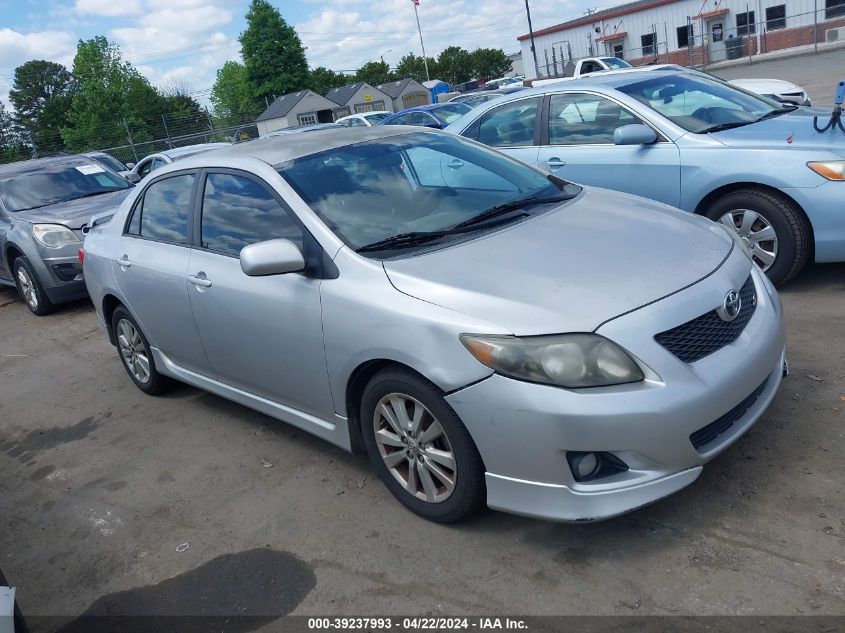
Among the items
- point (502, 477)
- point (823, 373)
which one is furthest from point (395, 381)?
point (823, 373)

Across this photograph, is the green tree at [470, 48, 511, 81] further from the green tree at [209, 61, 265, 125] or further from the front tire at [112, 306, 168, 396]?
the front tire at [112, 306, 168, 396]

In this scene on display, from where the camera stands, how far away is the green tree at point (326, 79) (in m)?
78.0

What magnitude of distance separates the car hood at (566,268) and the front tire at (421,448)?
1.30 feet

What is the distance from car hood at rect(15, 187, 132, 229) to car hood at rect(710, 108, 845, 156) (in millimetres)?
6457

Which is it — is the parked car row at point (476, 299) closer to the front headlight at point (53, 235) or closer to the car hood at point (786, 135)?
the car hood at point (786, 135)

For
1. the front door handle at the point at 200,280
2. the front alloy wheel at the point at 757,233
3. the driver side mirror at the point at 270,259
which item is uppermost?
the driver side mirror at the point at 270,259

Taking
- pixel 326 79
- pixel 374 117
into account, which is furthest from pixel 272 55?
pixel 374 117

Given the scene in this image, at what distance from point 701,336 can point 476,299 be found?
2.85 feet

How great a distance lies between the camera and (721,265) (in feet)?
10.5

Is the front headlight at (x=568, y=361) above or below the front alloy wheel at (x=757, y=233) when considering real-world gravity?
above

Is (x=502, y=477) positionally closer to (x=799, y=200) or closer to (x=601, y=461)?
(x=601, y=461)

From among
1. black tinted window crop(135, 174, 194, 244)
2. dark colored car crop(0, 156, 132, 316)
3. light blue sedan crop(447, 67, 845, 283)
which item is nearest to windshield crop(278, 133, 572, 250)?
light blue sedan crop(447, 67, 845, 283)

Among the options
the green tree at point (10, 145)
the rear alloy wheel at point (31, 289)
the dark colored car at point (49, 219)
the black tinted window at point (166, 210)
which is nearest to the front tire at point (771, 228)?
the black tinted window at point (166, 210)

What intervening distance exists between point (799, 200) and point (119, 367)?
529 cm
